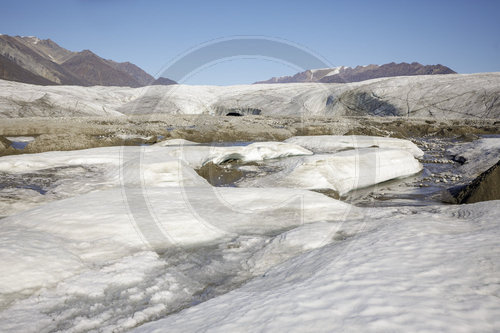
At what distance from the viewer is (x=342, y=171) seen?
12.3 metres

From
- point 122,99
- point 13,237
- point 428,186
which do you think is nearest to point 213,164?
point 428,186

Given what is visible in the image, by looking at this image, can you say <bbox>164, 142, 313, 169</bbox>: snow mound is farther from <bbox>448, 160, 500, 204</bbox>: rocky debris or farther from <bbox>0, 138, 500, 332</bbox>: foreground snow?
<bbox>448, 160, 500, 204</bbox>: rocky debris

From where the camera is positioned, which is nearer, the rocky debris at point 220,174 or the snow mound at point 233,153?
the rocky debris at point 220,174

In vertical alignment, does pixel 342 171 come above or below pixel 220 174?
above

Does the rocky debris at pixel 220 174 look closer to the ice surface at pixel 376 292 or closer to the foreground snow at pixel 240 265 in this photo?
the foreground snow at pixel 240 265

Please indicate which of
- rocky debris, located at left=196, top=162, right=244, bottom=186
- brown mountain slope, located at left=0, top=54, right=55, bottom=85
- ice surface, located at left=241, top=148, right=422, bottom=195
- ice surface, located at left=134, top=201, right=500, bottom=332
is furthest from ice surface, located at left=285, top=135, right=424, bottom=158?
brown mountain slope, located at left=0, top=54, right=55, bottom=85

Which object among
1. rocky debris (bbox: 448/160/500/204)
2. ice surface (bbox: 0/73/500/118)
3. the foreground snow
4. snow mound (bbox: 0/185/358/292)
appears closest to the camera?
the foreground snow

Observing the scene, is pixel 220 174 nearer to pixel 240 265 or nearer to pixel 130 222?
pixel 130 222

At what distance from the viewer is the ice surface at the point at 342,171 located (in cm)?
1144

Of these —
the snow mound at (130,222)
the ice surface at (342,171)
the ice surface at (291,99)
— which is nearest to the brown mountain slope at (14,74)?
the ice surface at (291,99)

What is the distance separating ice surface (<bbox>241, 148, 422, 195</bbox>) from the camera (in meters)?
11.4

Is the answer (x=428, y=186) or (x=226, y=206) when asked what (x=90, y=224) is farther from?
(x=428, y=186)

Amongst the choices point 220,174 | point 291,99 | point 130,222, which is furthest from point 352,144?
point 291,99

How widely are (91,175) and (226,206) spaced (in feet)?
20.2
